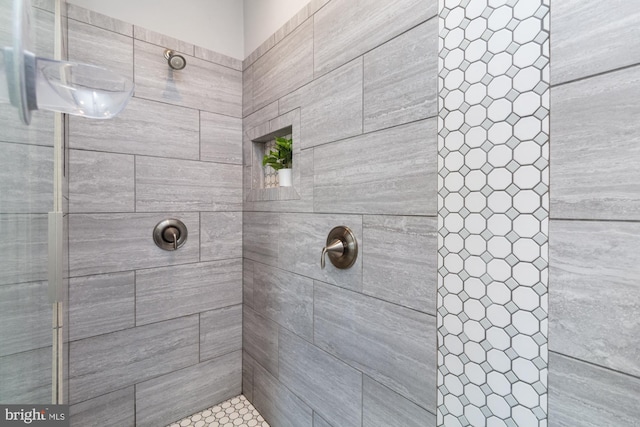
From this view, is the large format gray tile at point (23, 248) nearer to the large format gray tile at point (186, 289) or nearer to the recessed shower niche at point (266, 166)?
Answer: the large format gray tile at point (186, 289)

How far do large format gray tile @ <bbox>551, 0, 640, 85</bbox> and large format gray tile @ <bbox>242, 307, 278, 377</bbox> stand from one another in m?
1.46

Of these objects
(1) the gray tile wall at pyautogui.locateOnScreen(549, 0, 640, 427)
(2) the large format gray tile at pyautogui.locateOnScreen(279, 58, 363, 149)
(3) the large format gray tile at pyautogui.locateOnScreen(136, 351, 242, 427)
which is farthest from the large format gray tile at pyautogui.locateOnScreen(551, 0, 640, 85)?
(3) the large format gray tile at pyautogui.locateOnScreen(136, 351, 242, 427)

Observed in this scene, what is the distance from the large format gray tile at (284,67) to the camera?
1.27 meters

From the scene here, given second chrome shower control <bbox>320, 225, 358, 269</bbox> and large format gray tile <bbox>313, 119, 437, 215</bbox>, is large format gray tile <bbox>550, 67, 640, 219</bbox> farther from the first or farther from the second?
second chrome shower control <bbox>320, 225, 358, 269</bbox>

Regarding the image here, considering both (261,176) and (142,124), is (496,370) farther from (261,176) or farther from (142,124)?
(142,124)

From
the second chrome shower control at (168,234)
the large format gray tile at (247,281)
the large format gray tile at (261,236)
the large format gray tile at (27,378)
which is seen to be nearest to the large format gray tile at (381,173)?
the large format gray tile at (261,236)

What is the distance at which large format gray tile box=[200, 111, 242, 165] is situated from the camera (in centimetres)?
166

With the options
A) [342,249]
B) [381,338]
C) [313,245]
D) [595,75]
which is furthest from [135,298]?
[595,75]

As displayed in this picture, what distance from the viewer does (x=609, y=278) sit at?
0.55m

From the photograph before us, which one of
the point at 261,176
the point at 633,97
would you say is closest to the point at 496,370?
the point at 633,97

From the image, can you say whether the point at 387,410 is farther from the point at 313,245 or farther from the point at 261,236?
the point at 261,236

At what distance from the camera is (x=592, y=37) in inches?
22.1

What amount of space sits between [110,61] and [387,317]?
169 cm

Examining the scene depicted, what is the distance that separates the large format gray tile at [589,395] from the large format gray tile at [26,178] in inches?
46.4
